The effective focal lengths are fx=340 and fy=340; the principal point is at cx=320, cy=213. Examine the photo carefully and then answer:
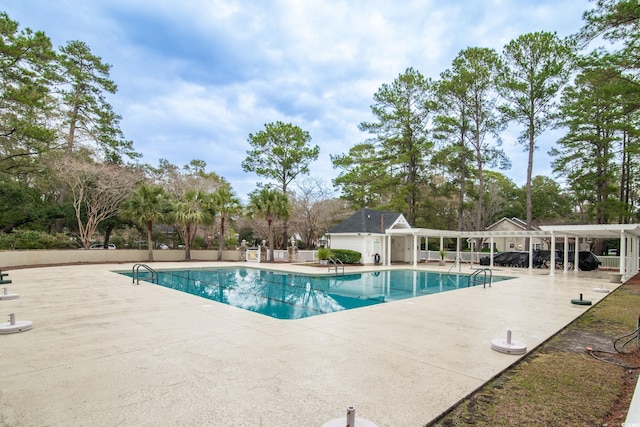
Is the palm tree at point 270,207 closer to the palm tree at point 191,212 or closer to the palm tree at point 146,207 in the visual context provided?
the palm tree at point 191,212

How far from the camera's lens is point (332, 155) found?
1335 inches

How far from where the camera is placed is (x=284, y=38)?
1528cm

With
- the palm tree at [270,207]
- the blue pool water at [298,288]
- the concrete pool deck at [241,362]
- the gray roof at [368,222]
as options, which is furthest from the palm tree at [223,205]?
the concrete pool deck at [241,362]

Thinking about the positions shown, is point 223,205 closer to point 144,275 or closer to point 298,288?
point 144,275

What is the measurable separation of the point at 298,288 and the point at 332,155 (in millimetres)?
22309

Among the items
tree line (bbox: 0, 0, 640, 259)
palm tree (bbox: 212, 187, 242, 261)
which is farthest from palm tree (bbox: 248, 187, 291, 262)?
palm tree (bbox: 212, 187, 242, 261)

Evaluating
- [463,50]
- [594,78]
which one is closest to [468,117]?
[463,50]

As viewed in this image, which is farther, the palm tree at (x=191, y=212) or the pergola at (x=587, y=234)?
the palm tree at (x=191, y=212)

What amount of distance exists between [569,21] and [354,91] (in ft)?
39.3

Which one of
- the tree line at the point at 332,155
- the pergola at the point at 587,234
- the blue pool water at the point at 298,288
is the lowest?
the blue pool water at the point at 298,288

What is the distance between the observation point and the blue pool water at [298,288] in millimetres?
9922

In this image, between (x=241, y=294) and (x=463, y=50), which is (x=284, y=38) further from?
(x=463, y=50)

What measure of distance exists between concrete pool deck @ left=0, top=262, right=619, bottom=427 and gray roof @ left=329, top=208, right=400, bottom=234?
1532 cm

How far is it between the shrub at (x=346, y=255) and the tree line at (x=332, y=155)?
15.4 feet
